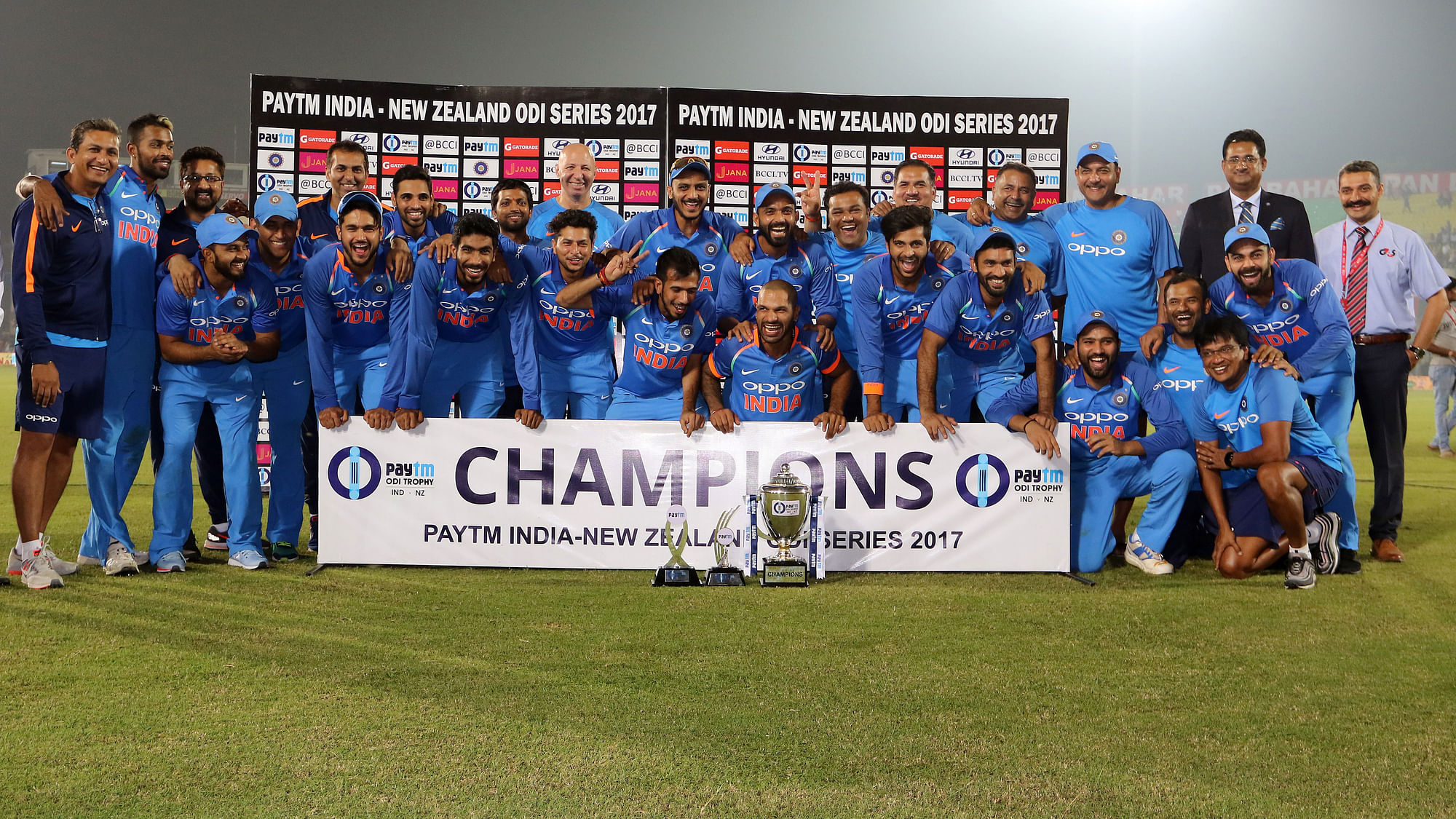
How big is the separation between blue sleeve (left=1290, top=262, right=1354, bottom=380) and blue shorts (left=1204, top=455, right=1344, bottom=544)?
2.00 ft

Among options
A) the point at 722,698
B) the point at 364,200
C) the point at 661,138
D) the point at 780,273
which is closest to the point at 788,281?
the point at 780,273

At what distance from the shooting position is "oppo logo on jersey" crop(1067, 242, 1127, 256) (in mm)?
6430

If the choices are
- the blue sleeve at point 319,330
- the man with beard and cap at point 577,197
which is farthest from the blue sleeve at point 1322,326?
the blue sleeve at point 319,330

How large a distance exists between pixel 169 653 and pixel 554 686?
1.47 metres

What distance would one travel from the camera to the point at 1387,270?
619 centimetres

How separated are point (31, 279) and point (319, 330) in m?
1.27

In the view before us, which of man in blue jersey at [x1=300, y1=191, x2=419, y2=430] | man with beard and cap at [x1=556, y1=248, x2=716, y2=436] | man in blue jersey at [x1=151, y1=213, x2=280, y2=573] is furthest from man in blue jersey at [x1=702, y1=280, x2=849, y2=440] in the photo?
man in blue jersey at [x1=151, y1=213, x2=280, y2=573]

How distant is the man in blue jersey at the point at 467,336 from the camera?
5.57 meters

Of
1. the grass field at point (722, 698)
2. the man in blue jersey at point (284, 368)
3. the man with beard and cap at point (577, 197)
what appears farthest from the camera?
the man with beard and cap at point (577, 197)

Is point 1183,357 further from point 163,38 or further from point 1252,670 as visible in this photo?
point 163,38

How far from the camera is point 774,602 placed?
479 cm

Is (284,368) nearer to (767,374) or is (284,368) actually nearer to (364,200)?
(364,200)

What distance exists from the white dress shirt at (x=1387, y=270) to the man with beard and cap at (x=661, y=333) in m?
3.59

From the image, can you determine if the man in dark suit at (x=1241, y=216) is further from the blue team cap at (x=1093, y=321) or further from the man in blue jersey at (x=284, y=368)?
the man in blue jersey at (x=284, y=368)
